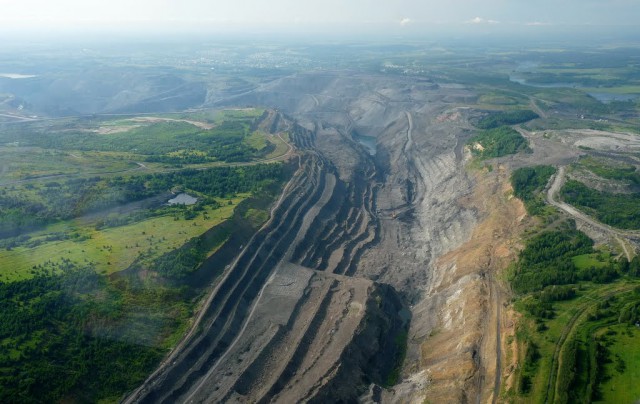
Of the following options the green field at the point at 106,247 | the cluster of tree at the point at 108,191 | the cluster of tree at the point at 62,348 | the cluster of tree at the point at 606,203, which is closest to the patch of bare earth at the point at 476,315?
the cluster of tree at the point at 606,203

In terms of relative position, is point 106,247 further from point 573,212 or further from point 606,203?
point 606,203

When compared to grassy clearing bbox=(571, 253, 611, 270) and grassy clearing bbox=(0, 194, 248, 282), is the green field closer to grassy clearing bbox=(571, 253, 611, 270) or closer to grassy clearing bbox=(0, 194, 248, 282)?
grassy clearing bbox=(0, 194, 248, 282)

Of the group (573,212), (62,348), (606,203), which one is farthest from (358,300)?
(606,203)

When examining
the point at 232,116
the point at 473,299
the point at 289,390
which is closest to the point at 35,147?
the point at 232,116

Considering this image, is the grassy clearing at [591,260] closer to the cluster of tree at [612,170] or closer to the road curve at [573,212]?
the road curve at [573,212]

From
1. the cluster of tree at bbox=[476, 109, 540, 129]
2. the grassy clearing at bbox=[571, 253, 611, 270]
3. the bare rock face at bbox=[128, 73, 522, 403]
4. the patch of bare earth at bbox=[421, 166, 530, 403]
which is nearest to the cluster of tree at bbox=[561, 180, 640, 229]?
the patch of bare earth at bbox=[421, 166, 530, 403]

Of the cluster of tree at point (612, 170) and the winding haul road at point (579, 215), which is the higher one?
the cluster of tree at point (612, 170)
